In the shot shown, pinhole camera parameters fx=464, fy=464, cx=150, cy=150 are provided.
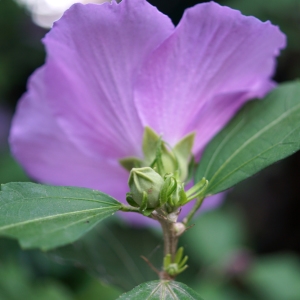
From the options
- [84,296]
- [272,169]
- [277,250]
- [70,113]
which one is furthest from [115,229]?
[272,169]

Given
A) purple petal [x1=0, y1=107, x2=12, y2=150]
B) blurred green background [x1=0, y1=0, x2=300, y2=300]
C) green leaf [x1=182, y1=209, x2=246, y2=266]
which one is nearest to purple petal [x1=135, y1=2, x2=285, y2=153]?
blurred green background [x1=0, y1=0, x2=300, y2=300]

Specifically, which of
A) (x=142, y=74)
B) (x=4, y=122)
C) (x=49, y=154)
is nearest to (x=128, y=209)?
(x=142, y=74)

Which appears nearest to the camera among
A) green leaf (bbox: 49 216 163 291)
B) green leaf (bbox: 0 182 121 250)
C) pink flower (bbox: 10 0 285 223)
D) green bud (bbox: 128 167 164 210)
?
green leaf (bbox: 0 182 121 250)

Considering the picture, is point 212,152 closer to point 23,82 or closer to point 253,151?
point 253,151

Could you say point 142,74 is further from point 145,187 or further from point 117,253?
point 117,253

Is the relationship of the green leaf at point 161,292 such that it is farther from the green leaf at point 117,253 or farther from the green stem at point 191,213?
the green leaf at point 117,253

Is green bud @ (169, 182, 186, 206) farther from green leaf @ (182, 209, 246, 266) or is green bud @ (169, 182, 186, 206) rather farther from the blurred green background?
green leaf @ (182, 209, 246, 266)

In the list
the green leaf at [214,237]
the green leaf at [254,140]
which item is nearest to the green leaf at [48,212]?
the green leaf at [254,140]
